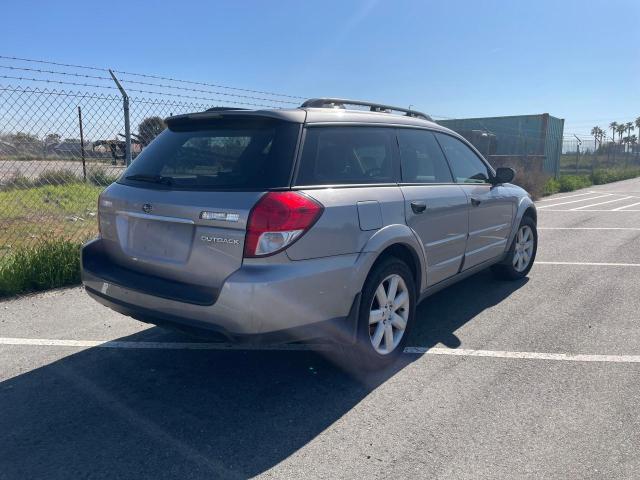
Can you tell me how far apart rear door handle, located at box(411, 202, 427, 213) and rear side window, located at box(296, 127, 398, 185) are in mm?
239

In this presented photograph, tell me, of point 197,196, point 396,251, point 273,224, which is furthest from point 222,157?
point 396,251

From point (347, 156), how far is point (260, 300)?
1.27m

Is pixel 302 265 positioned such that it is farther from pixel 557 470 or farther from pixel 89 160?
pixel 89 160

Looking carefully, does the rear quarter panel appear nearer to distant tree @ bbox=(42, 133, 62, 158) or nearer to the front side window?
the front side window

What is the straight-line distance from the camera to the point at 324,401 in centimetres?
324

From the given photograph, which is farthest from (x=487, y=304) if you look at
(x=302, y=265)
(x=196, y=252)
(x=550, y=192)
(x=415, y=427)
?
(x=550, y=192)

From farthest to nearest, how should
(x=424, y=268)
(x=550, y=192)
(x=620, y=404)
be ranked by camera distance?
(x=550, y=192), (x=424, y=268), (x=620, y=404)

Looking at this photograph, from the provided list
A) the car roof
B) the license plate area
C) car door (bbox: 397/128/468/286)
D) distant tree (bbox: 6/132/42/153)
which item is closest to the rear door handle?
car door (bbox: 397/128/468/286)

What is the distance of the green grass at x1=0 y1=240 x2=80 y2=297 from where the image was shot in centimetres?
528

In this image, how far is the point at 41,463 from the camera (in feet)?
8.52

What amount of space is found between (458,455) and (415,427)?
321mm

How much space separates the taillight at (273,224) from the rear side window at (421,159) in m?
1.30

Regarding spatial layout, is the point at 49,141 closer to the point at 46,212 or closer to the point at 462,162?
the point at 46,212

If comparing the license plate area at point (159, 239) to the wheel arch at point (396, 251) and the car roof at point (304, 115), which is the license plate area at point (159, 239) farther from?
the wheel arch at point (396, 251)
